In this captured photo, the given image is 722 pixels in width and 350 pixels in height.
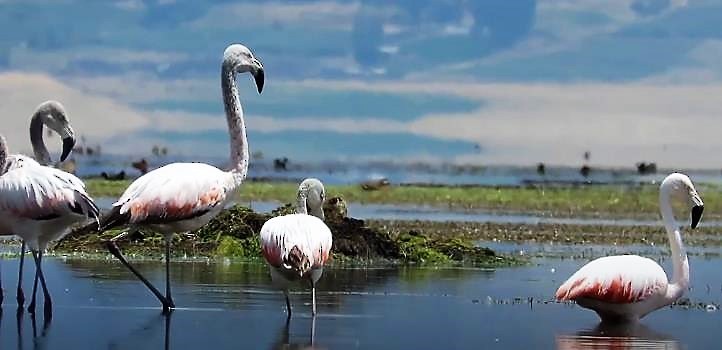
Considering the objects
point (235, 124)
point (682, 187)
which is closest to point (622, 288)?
point (682, 187)

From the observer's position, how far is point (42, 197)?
11719 mm

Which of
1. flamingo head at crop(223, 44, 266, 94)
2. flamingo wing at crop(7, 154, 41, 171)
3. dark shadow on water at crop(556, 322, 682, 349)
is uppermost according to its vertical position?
flamingo head at crop(223, 44, 266, 94)

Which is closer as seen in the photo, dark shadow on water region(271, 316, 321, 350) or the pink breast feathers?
dark shadow on water region(271, 316, 321, 350)

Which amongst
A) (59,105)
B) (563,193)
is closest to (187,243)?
(59,105)

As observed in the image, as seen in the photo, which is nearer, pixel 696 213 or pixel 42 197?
pixel 42 197

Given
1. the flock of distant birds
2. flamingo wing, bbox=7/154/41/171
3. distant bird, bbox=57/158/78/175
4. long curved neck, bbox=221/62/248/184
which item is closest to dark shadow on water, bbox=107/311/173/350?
the flock of distant birds

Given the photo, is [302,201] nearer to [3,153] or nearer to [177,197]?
[177,197]

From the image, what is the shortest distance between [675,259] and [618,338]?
1.89m

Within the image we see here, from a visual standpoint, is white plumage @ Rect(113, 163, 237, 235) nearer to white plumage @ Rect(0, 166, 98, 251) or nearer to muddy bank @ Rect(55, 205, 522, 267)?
white plumage @ Rect(0, 166, 98, 251)

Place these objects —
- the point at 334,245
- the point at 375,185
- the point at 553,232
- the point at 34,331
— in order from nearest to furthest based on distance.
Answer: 1. the point at 34,331
2. the point at 334,245
3. the point at 553,232
4. the point at 375,185

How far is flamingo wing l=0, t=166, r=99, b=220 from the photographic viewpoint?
11727 mm

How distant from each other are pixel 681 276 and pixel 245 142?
393 centimetres

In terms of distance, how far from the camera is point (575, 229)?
25625 mm

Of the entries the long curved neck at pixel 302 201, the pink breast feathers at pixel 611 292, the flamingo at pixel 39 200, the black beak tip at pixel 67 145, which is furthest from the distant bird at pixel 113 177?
the pink breast feathers at pixel 611 292
